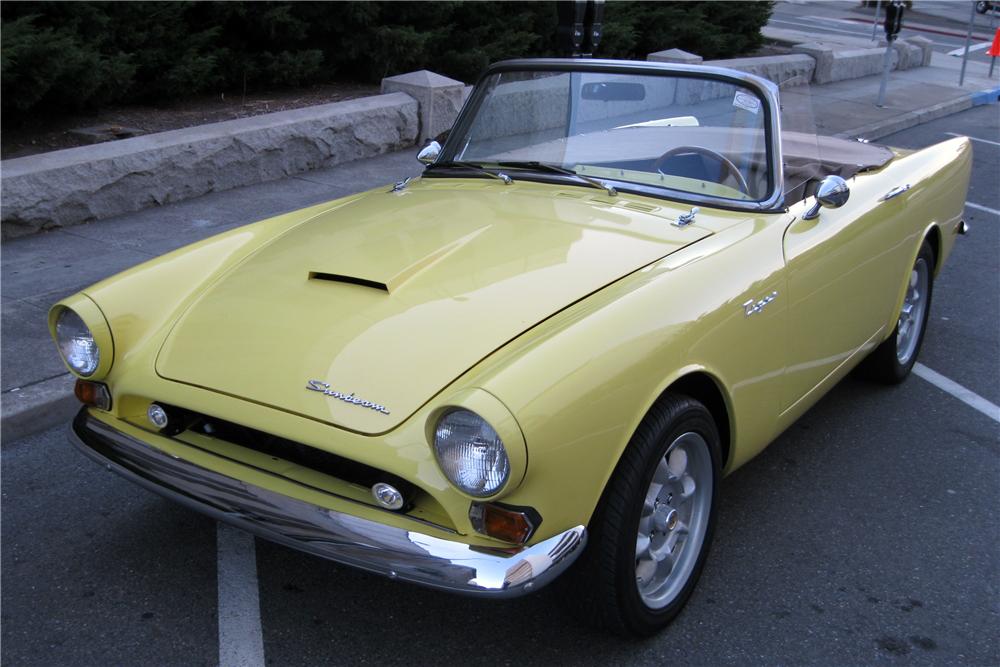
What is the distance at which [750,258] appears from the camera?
130 inches

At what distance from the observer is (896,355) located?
4.74 metres

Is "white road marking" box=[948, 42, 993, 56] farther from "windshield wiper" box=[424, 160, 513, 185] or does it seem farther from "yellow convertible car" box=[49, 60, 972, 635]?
"windshield wiper" box=[424, 160, 513, 185]

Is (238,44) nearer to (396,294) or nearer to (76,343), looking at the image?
(76,343)

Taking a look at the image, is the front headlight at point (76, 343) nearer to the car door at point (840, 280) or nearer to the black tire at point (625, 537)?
the black tire at point (625, 537)

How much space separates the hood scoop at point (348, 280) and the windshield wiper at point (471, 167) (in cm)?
102

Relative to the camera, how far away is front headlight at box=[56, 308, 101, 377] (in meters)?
3.09

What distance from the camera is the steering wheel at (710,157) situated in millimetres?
3699

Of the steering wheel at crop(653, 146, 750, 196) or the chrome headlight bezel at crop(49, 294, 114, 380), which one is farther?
the steering wheel at crop(653, 146, 750, 196)

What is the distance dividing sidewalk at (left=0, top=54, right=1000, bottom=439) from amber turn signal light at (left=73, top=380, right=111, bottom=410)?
130cm

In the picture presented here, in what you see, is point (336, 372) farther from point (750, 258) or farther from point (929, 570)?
point (929, 570)

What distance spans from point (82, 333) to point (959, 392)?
156 inches

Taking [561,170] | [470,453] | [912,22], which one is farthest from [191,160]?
[912,22]

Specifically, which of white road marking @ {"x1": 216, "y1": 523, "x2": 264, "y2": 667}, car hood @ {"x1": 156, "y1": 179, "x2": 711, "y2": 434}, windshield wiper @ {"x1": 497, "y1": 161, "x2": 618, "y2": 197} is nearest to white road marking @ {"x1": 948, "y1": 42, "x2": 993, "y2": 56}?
windshield wiper @ {"x1": 497, "y1": 161, "x2": 618, "y2": 197}

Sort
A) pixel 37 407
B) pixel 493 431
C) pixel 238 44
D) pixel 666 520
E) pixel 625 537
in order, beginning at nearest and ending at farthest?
pixel 493 431
pixel 625 537
pixel 666 520
pixel 37 407
pixel 238 44
